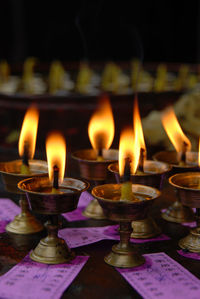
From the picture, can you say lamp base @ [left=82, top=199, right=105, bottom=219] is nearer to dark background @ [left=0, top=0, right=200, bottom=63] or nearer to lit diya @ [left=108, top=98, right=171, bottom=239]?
lit diya @ [left=108, top=98, right=171, bottom=239]

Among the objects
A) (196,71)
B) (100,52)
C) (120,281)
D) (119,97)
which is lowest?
(120,281)

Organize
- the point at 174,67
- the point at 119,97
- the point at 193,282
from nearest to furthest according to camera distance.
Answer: the point at 193,282, the point at 119,97, the point at 174,67

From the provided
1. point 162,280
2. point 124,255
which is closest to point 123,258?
point 124,255

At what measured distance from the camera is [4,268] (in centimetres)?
112

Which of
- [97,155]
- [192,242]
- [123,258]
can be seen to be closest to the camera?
[123,258]

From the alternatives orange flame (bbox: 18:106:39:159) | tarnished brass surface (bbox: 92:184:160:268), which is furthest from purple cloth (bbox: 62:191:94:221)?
tarnished brass surface (bbox: 92:184:160:268)

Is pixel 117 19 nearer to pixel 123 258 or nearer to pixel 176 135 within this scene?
pixel 176 135

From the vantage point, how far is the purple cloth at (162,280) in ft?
3.32

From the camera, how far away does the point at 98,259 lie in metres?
1.17

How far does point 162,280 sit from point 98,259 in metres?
0.17

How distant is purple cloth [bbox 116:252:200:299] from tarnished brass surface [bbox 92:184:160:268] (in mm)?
27

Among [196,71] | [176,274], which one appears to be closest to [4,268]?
[176,274]

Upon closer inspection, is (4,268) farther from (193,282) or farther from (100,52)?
(100,52)

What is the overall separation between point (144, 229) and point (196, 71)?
4.20 metres
